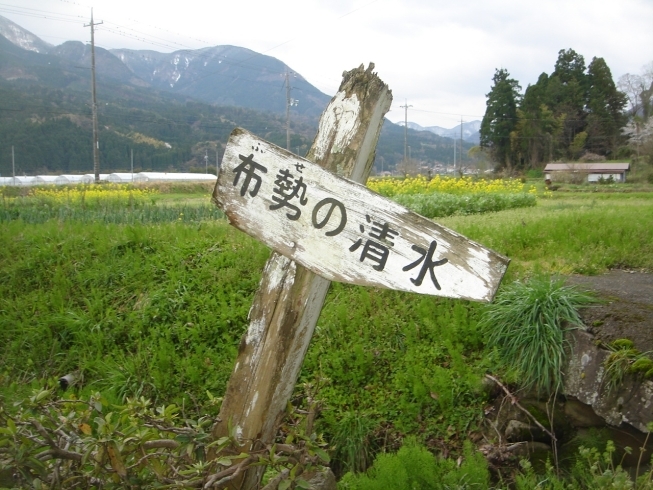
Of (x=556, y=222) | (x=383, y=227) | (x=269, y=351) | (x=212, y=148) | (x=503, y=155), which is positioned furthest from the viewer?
(x=212, y=148)

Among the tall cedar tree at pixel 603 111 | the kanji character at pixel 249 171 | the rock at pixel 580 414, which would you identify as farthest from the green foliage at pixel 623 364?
the tall cedar tree at pixel 603 111

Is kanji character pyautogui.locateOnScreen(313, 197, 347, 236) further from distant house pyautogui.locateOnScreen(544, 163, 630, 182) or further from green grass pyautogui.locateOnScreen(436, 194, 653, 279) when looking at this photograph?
distant house pyautogui.locateOnScreen(544, 163, 630, 182)

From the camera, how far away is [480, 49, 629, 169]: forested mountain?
115 ft

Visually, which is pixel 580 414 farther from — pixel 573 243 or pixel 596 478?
pixel 573 243

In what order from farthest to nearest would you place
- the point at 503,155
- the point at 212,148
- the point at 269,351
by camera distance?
the point at 212,148 < the point at 503,155 < the point at 269,351

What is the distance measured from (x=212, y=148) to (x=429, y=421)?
60099 mm

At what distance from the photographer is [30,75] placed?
106500 mm

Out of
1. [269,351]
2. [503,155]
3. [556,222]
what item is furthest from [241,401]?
[503,155]

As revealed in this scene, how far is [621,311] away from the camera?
4.20 metres

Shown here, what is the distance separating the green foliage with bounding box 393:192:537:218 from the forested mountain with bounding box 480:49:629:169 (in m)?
25.5

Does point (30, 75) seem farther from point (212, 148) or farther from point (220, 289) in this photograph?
point (220, 289)

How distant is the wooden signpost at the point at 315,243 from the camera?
5.94 feet

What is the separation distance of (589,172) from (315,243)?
29.8 metres

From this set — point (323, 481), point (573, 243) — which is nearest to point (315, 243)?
point (323, 481)
